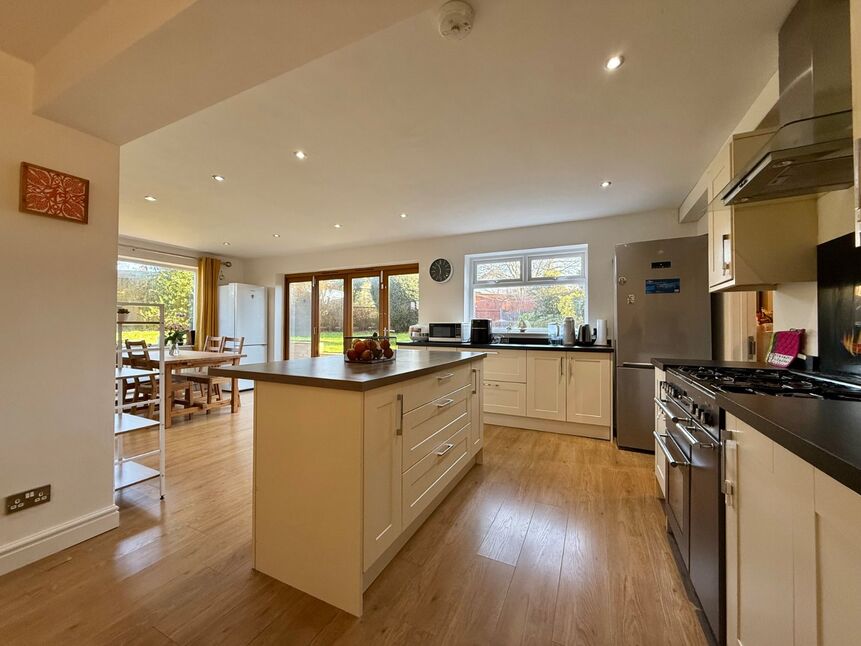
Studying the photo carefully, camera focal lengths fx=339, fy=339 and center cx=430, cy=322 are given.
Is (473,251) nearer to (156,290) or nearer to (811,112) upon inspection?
(811,112)

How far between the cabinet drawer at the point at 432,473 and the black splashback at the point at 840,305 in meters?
1.84

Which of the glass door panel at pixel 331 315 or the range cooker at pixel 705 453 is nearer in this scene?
the range cooker at pixel 705 453

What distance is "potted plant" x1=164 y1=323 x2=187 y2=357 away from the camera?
4.19 m

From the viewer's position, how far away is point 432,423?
185 cm

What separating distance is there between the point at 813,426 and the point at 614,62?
1.65 meters

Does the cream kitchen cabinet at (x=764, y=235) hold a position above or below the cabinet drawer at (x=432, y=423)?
above

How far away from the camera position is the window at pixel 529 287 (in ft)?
13.7

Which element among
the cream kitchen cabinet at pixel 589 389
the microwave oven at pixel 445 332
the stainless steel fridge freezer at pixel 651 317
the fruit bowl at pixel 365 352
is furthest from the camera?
the microwave oven at pixel 445 332

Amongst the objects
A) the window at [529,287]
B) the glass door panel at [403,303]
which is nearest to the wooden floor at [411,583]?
the window at [529,287]

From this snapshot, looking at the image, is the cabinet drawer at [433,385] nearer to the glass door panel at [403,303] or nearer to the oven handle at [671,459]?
the oven handle at [671,459]

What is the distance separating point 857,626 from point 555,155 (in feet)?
8.45

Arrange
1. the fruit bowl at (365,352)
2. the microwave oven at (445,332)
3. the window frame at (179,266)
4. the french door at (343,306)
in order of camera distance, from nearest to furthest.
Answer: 1. the fruit bowl at (365,352)
2. the microwave oven at (445,332)
3. the window frame at (179,266)
4. the french door at (343,306)

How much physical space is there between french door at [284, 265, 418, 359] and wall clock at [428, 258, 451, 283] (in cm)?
44

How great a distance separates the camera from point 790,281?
5.61 ft
